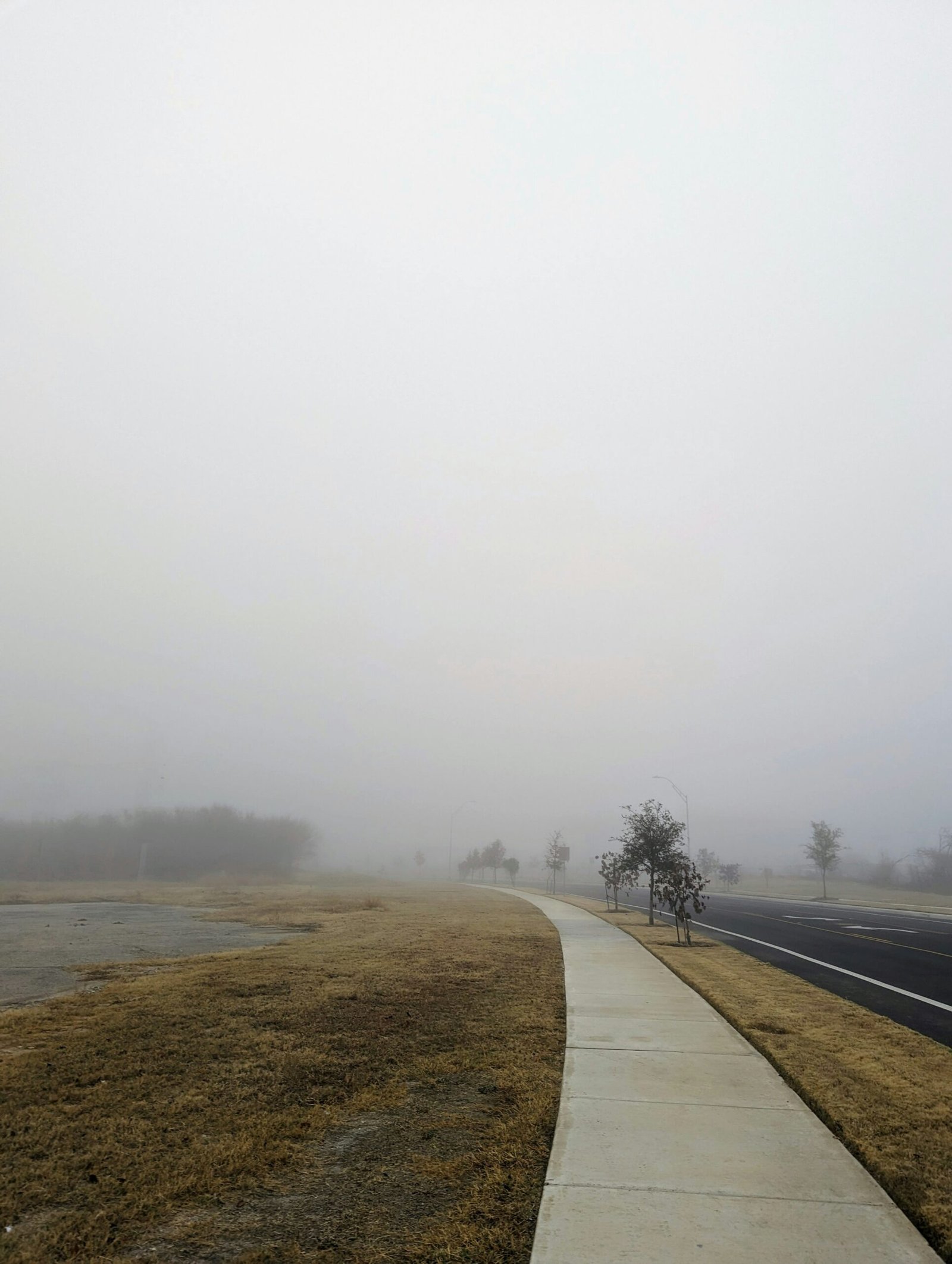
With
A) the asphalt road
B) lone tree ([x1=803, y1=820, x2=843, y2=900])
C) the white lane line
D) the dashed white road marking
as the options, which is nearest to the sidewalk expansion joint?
the asphalt road

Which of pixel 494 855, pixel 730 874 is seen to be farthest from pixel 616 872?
pixel 494 855

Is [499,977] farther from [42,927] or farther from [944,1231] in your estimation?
[42,927]

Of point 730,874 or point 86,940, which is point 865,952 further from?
point 730,874

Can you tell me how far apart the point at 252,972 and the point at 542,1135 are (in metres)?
9.02

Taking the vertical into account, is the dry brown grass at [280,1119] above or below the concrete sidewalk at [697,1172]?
below

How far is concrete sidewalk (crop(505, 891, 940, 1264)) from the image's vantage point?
13.1 ft

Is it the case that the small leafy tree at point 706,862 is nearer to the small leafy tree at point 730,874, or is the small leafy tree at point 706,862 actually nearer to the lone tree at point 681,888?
the small leafy tree at point 730,874

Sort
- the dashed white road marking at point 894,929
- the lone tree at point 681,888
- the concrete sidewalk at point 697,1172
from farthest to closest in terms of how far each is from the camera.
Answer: the dashed white road marking at point 894,929 → the lone tree at point 681,888 → the concrete sidewalk at point 697,1172

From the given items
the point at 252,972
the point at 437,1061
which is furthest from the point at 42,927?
the point at 437,1061

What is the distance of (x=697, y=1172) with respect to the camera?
4.93m

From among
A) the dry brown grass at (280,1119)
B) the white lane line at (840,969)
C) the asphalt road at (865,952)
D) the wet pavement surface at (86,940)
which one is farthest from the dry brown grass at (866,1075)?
the wet pavement surface at (86,940)

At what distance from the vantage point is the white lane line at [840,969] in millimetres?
11580

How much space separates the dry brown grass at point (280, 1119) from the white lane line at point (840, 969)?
5953 millimetres

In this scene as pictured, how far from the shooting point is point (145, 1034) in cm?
852
